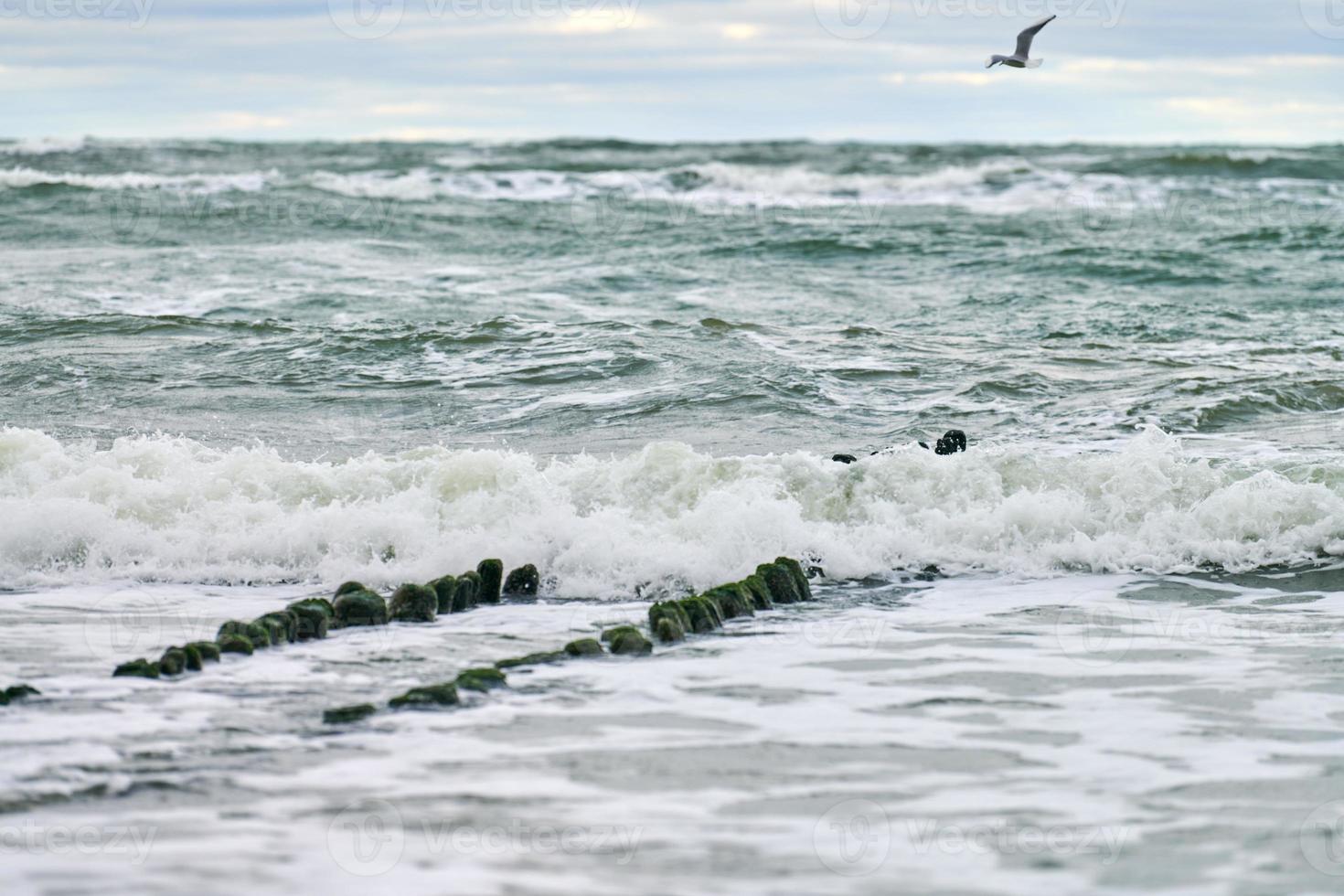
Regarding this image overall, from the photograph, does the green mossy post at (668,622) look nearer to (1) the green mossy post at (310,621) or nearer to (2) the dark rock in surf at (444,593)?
(2) the dark rock in surf at (444,593)

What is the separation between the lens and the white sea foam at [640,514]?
321 inches

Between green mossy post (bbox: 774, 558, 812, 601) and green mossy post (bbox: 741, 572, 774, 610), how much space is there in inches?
7.1

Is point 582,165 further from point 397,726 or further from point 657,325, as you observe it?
point 397,726

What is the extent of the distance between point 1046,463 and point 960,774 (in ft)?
14.8

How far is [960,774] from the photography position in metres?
5.13

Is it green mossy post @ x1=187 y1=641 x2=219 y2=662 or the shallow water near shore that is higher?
green mossy post @ x1=187 y1=641 x2=219 y2=662

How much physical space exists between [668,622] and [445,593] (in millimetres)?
1183

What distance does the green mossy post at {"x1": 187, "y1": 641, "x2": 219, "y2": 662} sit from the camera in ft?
20.2

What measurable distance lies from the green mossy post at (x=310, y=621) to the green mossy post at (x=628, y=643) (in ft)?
4.27

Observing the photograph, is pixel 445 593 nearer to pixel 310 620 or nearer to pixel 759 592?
pixel 310 620

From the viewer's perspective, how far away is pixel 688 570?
7.96 m

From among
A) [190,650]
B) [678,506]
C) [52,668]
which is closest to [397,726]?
[190,650]

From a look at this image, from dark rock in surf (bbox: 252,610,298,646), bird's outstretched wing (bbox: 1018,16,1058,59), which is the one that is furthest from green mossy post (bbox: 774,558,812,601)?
bird's outstretched wing (bbox: 1018,16,1058,59)

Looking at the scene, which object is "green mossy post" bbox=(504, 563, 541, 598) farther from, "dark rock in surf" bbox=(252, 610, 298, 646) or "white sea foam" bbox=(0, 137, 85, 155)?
"white sea foam" bbox=(0, 137, 85, 155)
